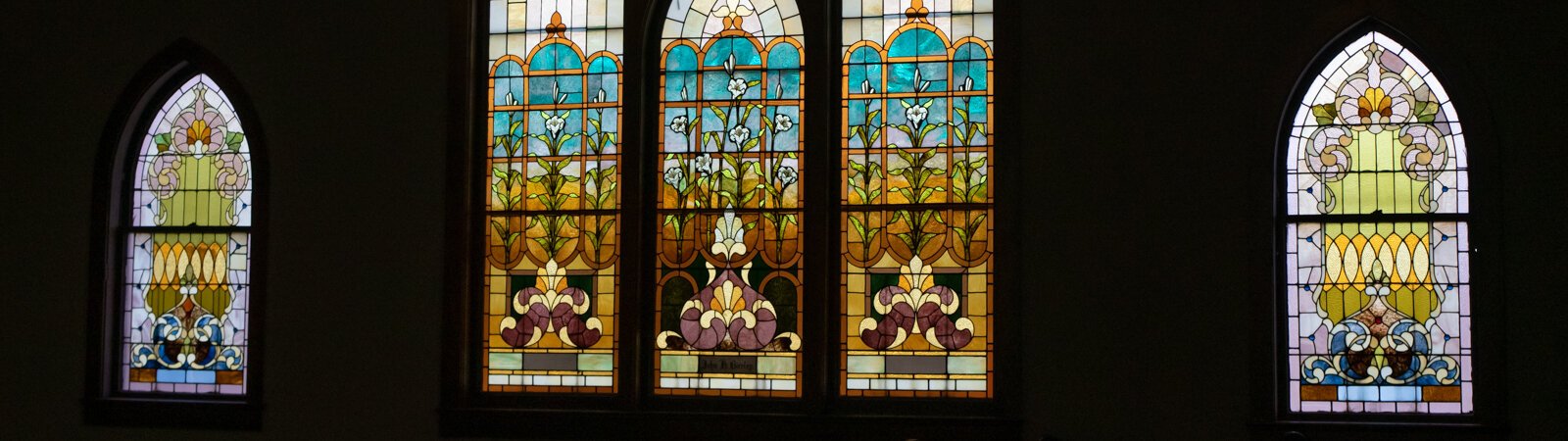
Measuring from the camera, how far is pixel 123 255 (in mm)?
5754

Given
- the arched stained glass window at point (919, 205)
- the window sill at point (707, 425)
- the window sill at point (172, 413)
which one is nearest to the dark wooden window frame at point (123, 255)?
the window sill at point (172, 413)

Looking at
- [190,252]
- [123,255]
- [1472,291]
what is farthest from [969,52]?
[123,255]

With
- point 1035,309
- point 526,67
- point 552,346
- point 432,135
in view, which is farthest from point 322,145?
point 1035,309

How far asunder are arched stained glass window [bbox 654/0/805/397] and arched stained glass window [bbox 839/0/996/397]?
22 centimetres

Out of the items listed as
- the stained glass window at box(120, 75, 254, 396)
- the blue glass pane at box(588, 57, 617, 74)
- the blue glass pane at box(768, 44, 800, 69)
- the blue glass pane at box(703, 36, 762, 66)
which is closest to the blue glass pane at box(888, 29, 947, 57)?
the blue glass pane at box(768, 44, 800, 69)

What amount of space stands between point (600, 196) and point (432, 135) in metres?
0.71

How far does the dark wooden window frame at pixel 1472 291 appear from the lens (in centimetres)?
465

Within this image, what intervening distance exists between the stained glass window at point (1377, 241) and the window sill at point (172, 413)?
3.99m

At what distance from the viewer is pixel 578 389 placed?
5.34 metres

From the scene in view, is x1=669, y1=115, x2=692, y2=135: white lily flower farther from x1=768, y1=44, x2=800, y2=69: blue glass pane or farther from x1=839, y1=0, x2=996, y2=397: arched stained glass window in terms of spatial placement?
x1=839, y1=0, x2=996, y2=397: arched stained glass window

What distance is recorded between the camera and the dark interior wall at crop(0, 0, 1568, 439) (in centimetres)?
468

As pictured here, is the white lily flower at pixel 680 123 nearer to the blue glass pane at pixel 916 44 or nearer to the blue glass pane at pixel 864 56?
the blue glass pane at pixel 864 56

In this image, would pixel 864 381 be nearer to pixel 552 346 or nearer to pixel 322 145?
pixel 552 346

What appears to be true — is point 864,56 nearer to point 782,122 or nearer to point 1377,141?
point 782,122
